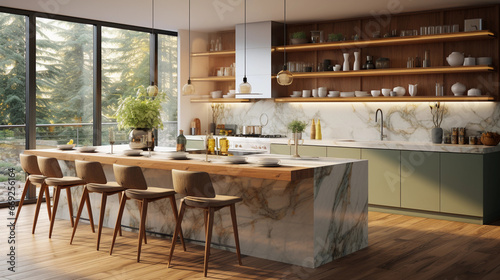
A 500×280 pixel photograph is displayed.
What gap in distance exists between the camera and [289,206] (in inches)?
181

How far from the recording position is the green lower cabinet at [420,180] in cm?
654

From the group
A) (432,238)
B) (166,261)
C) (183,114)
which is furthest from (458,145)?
(183,114)

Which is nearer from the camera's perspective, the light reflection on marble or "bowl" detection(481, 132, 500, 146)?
the light reflection on marble

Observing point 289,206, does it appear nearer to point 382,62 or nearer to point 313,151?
point 313,151

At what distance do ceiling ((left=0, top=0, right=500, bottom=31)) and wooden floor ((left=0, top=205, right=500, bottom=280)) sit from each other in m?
2.64

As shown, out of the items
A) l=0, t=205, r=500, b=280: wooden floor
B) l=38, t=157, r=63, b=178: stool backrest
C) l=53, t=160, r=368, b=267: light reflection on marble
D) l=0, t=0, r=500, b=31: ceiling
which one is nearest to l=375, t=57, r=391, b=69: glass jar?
l=0, t=0, r=500, b=31: ceiling

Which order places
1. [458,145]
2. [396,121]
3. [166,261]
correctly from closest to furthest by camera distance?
[166,261] < [458,145] < [396,121]

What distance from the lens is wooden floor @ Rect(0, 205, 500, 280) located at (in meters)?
4.31

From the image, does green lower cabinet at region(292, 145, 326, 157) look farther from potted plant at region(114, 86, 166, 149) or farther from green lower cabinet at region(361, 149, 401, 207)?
potted plant at region(114, 86, 166, 149)

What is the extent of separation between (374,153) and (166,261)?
3308 mm

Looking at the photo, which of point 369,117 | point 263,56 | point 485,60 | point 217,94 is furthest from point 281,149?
point 485,60

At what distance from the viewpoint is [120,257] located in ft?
15.8

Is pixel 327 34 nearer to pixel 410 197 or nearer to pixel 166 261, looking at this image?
pixel 410 197

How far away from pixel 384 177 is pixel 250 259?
275 cm
